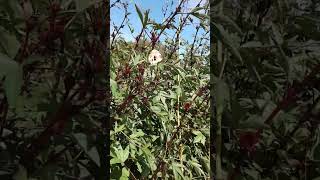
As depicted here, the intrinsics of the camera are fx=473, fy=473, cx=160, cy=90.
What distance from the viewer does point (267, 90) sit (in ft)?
3.85

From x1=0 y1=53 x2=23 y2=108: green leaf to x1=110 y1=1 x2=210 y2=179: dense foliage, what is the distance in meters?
0.80

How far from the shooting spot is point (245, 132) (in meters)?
1.04

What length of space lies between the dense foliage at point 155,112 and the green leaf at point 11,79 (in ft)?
2.61

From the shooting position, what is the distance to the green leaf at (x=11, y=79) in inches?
23.0

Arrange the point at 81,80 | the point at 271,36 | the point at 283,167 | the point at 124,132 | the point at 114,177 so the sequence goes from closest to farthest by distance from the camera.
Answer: the point at 81,80 < the point at 271,36 < the point at 283,167 < the point at 114,177 < the point at 124,132

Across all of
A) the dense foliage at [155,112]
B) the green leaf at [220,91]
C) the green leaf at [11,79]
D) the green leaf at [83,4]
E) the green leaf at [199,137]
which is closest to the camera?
the green leaf at [11,79]

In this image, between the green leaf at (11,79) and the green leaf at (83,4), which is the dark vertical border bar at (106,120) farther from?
the green leaf at (11,79)

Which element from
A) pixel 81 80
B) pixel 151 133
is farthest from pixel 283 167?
pixel 151 133

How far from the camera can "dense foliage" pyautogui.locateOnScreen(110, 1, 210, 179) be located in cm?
168

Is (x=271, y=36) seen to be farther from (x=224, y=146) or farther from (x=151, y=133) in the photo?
(x=151, y=133)

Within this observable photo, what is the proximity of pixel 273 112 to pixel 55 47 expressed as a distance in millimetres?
449

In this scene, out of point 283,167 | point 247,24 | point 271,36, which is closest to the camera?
point 271,36

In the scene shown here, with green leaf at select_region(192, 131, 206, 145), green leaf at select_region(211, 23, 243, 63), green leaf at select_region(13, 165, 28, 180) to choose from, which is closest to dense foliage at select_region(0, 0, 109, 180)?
green leaf at select_region(13, 165, 28, 180)

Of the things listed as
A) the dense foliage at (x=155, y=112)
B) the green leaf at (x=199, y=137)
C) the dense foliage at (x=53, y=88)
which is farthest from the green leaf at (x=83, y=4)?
the green leaf at (x=199, y=137)
